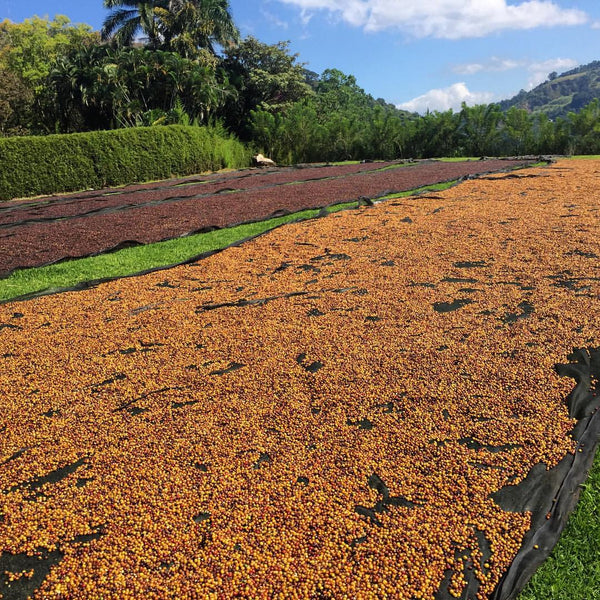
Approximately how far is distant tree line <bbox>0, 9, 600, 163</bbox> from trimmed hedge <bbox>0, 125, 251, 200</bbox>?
1.88 m

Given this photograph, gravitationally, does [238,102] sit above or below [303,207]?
above

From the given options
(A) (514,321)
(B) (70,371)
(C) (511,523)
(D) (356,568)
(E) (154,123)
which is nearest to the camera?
(D) (356,568)

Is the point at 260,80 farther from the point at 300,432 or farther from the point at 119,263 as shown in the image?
the point at 300,432

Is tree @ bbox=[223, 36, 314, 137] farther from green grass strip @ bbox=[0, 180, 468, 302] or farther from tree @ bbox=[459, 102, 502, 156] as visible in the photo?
green grass strip @ bbox=[0, 180, 468, 302]

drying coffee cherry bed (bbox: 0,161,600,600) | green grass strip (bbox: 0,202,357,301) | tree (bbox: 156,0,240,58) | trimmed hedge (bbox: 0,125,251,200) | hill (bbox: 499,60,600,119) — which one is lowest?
drying coffee cherry bed (bbox: 0,161,600,600)

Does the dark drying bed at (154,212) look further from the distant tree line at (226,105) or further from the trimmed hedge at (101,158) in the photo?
the distant tree line at (226,105)

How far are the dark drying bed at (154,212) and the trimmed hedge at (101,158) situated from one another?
2958 millimetres

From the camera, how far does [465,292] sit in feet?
10.8

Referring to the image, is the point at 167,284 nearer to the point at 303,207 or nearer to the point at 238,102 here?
the point at 303,207

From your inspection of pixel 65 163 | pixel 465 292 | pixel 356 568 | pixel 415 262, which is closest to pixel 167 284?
pixel 415 262

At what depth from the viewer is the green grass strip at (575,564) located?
1.37 meters

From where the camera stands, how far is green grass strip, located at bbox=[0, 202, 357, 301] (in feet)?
13.8

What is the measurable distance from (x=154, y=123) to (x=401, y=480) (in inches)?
642

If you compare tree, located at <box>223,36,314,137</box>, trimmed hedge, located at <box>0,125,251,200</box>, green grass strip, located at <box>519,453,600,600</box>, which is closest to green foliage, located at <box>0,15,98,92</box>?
tree, located at <box>223,36,314,137</box>
